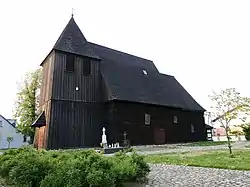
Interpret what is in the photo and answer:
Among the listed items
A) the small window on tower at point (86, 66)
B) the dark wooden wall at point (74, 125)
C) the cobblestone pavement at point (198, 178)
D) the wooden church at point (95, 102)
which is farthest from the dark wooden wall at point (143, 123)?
the cobblestone pavement at point (198, 178)

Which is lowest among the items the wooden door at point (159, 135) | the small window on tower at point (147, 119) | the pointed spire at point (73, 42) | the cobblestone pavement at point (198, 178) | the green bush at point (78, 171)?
the cobblestone pavement at point (198, 178)

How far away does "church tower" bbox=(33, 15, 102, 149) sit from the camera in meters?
21.2

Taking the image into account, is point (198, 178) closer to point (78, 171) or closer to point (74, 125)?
point (78, 171)

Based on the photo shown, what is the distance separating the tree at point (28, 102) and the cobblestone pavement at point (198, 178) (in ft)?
96.3

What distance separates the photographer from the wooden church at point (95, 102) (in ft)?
70.8

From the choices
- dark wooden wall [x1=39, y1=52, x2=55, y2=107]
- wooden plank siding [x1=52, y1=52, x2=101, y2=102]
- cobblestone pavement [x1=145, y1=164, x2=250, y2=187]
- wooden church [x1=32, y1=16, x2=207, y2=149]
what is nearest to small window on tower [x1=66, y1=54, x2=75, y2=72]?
wooden church [x1=32, y1=16, x2=207, y2=149]

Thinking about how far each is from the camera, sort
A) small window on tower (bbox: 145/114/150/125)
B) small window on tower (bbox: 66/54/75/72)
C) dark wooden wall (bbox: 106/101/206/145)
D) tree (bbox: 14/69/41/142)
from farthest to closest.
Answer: tree (bbox: 14/69/41/142), small window on tower (bbox: 145/114/150/125), dark wooden wall (bbox: 106/101/206/145), small window on tower (bbox: 66/54/75/72)

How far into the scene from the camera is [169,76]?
35.7m

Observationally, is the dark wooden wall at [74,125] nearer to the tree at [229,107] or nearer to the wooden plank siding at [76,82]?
the wooden plank siding at [76,82]

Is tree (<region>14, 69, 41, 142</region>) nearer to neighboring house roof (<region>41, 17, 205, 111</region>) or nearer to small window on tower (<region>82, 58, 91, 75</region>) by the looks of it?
neighboring house roof (<region>41, 17, 205, 111</region>)

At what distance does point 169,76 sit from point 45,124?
19407mm

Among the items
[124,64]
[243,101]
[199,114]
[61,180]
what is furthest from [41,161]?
[199,114]

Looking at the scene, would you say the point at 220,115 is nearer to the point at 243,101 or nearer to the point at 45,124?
the point at 243,101

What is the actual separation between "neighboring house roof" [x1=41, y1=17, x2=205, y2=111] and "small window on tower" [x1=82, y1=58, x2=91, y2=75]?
586mm
